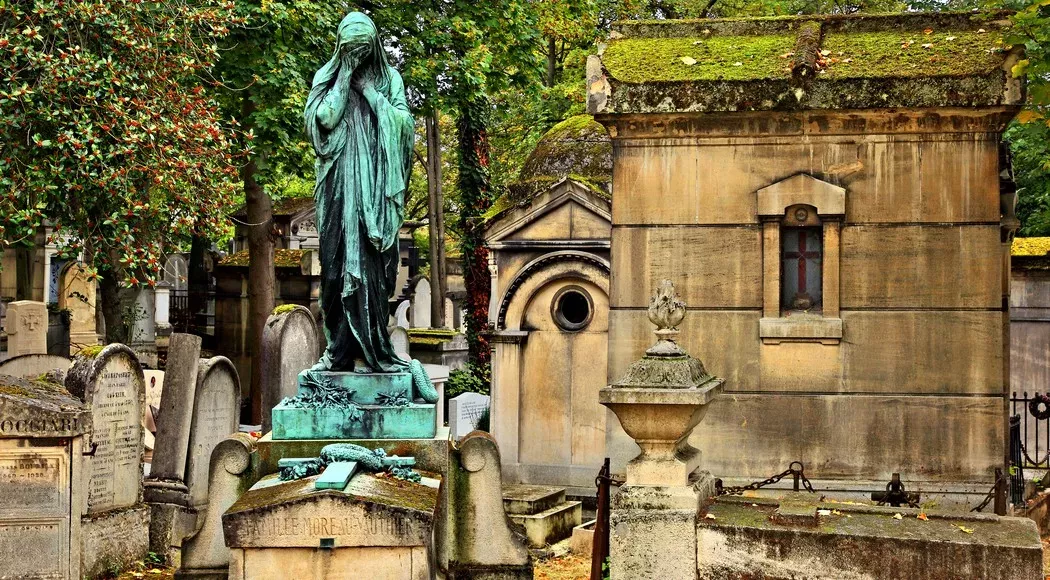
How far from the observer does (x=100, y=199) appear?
1397cm

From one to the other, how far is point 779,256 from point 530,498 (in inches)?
135

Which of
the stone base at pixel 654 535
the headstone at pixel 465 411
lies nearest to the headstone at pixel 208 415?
the stone base at pixel 654 535

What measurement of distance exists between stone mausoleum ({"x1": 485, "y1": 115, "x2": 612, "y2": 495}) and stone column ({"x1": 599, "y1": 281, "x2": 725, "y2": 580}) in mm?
6054

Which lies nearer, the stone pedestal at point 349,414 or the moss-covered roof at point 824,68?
the stone pedestal at point 349,414

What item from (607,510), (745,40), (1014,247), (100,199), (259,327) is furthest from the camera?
(259,327)

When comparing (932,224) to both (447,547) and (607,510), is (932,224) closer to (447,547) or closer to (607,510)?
(607,510)

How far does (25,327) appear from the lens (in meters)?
23.2

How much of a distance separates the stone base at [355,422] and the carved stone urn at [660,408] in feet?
3.60

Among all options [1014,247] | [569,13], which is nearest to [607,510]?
[1014,247]

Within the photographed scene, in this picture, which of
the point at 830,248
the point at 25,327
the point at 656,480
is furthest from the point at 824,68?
the point at 25,327

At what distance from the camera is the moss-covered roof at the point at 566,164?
14312 mm

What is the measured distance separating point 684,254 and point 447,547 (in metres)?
3.83

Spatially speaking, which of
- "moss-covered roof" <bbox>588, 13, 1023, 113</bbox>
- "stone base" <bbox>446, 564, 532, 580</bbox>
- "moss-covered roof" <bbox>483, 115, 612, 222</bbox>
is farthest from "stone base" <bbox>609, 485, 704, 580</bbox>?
"moss-covered roof" <bbox>483, 115, 612, 222</bbox>

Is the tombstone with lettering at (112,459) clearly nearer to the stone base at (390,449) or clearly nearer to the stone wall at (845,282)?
the stone base at (390,449)
